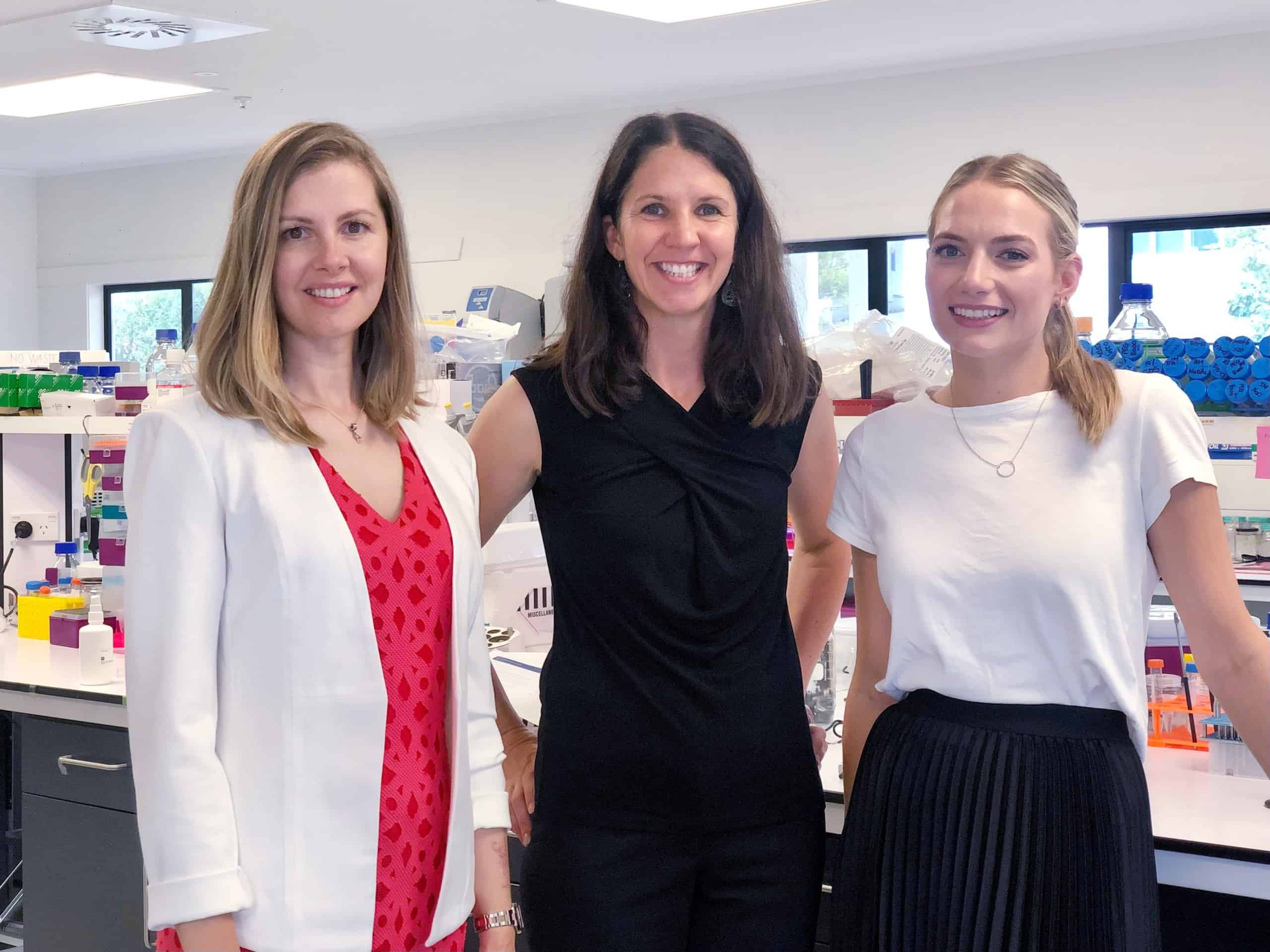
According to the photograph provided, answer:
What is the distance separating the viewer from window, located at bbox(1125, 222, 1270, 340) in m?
6.22

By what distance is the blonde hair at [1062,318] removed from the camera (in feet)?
4.68

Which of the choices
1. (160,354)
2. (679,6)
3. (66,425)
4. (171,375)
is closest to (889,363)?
(171,375)

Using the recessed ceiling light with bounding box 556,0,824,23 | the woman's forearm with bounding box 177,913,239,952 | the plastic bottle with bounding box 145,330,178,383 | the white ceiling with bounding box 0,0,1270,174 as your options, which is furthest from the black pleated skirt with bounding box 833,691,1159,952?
the white ceiling with bounding box 0,0,1270,174

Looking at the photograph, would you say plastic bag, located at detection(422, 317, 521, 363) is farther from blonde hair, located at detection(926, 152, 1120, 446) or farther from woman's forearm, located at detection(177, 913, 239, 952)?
woman's forearm, located at detection(177, 913, 239, 952)

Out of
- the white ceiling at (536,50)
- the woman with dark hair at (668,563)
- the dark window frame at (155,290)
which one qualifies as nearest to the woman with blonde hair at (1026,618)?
the woman with dark hair at (668,563)

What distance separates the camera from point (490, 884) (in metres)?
1.45

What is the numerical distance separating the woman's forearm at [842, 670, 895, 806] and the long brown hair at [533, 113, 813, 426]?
14.8 inches

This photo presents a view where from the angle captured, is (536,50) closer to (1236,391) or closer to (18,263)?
(1236,391)

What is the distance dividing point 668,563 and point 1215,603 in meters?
0.63

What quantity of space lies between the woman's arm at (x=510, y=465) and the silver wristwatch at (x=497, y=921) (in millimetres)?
118

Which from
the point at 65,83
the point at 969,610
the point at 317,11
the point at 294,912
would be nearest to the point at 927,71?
the point at 317,11

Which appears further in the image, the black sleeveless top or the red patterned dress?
the black sleeveless top

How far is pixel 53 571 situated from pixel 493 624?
135cm

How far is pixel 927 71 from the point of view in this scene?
21.6 feet
